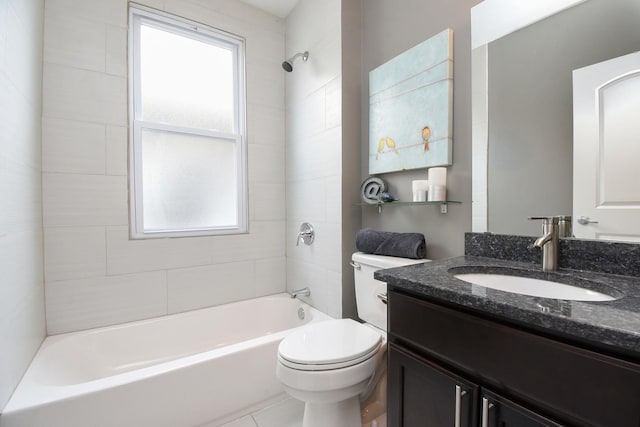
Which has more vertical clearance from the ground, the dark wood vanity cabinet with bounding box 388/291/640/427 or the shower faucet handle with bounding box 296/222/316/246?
the shower faucet handle with bounding box 296/222/316/246

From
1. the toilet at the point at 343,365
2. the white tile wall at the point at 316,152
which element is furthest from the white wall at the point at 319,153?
the toilet at the point at 343,365

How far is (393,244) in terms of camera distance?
1495 millimetres

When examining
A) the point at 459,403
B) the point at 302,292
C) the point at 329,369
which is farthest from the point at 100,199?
the point at 459,403

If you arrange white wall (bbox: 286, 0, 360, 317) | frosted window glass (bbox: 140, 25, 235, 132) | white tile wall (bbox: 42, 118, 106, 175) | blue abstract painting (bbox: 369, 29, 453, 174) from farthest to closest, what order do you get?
frosted window glass (bbox: 140, 25, 235, 132)
white wall (bbox: 286, 0, 360, 317)
white tile wall (bbox: 42, 118, 106, 175)
blue abstract painting (bbox: 369, 29, 453, 174)

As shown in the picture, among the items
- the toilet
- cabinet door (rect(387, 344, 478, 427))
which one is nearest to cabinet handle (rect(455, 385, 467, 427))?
cabinet door (rect(387, 344, 478, 427))

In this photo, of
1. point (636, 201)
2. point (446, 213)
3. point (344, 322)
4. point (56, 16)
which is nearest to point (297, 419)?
point (344, 322)

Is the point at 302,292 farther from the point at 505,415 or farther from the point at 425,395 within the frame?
the point at 505,415

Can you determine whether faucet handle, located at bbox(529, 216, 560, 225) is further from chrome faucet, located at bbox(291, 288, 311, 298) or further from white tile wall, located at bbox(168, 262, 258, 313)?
white tile wall, located at bbox(168, 262, 258, 313)

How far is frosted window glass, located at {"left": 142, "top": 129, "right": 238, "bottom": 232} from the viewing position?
1.97m

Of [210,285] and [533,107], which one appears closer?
[533,107]

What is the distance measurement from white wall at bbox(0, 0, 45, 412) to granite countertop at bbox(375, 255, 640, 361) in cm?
146

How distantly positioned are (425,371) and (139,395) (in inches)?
48.7

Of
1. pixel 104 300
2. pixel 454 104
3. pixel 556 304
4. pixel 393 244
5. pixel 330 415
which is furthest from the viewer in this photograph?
pixel 104 300

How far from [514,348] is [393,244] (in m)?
0.88
